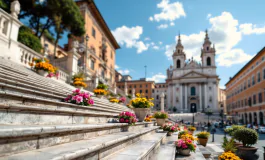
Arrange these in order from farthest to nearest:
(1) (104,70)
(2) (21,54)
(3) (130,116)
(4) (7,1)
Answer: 1. (1) (104,70)
2. (4) (7,1)
3. (2) (21,54)
4. (3) (130,116)

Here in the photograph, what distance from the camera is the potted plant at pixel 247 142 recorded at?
21.0 feet

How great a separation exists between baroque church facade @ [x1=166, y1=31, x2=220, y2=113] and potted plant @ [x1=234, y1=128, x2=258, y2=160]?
5321 cm

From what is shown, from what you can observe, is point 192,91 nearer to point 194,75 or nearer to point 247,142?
point 194,75

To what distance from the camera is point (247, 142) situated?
6.77 metres

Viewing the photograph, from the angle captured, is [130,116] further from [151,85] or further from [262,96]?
[151,85]

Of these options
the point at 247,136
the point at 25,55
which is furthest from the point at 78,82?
the point at 247,136

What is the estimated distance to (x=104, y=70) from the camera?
35.4 m

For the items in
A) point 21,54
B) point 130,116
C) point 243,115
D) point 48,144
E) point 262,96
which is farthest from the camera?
point 243,115

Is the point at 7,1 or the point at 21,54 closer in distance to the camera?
the point at 21,54

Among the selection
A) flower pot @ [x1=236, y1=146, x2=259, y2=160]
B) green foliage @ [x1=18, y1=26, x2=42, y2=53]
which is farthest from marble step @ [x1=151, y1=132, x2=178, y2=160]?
green foliage @ [x1=18, y1=26, x2=42, y2=53]

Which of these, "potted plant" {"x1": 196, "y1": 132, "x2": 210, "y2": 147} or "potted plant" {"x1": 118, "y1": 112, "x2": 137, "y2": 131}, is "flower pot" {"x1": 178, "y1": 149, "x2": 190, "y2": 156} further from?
"potted plant" {"x1": 196, "y1": 132, "x2": 210, "y2": 147}

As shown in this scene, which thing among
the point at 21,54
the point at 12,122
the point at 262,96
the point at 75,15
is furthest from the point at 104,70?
the point at 12,122

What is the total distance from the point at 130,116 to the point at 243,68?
44220 mm

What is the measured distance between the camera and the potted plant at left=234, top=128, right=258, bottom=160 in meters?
6.40
